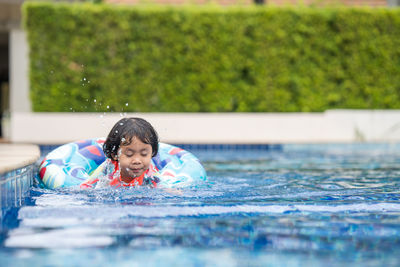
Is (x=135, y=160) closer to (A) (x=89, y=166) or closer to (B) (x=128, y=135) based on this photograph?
(B) (x=128, y=135)

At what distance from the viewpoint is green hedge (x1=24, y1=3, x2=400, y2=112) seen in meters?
12.1

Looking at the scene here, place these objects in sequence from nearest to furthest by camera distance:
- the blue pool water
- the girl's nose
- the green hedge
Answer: the blue pool water < the girl's nose < the green hedge

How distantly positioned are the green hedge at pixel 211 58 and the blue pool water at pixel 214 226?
709 cm

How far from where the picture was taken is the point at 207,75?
12.4 meters

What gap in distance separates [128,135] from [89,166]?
1086 millimetres

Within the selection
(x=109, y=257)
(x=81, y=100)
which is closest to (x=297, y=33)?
(x=81, y=100)

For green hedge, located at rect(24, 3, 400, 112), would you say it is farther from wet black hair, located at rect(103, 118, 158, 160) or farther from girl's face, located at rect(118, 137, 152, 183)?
girl's face, located at rect(118, 137, 152, 183)

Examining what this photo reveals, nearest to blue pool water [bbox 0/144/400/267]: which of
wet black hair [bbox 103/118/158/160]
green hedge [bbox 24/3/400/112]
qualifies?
wet black hair [bbox 103/118/158/160]

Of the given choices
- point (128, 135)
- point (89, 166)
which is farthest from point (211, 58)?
point (128, 135)

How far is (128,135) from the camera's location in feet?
15.0

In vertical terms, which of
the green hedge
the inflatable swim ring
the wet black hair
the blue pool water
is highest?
the green hedge

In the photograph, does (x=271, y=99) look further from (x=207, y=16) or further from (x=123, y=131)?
(x=123, y=131)

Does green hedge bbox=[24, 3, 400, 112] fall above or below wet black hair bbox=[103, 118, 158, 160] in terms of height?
above

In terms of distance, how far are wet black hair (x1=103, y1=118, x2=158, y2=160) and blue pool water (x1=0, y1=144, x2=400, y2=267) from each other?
0.37 metres
